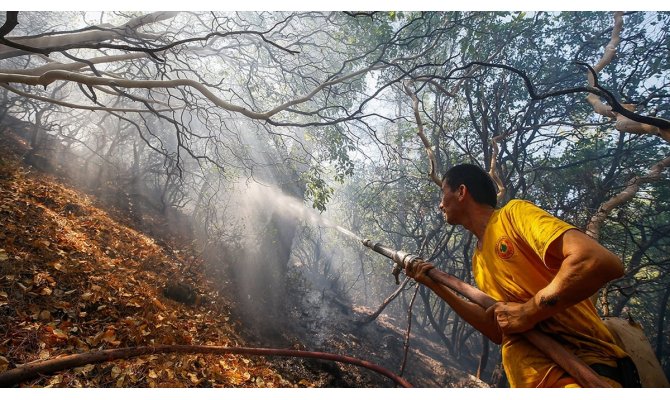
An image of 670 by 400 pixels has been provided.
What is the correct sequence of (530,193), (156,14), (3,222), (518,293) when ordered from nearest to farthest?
(518,293)
(3,222)
(156,14)
(530,193)

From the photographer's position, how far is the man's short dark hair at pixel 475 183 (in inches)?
86.7

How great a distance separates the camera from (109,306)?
450 centimetres

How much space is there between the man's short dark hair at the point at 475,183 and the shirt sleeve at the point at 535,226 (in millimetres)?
268

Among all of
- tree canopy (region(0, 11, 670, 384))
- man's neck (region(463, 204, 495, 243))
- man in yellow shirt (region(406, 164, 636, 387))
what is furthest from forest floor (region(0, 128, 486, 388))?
man's neck (region(463, 204, 495, 243))

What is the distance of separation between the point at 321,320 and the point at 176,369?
9.12m

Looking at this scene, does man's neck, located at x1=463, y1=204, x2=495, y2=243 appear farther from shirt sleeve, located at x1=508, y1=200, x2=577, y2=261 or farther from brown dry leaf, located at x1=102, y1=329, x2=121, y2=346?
brown dry leaf, located at x1=102, y1=329, x2=121, y2=346

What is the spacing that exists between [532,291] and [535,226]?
39 cm

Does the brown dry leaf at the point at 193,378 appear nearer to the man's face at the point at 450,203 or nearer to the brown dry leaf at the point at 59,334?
the brown dry leaf at the point at 59,334

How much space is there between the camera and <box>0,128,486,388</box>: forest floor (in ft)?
11.2

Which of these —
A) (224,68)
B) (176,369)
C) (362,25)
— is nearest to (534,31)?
(362,25)

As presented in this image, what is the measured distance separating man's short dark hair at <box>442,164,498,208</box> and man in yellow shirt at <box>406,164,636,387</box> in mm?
103

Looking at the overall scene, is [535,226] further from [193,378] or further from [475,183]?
[193,378]

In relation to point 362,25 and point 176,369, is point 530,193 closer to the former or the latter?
point 362,25

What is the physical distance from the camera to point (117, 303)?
4.68 m
